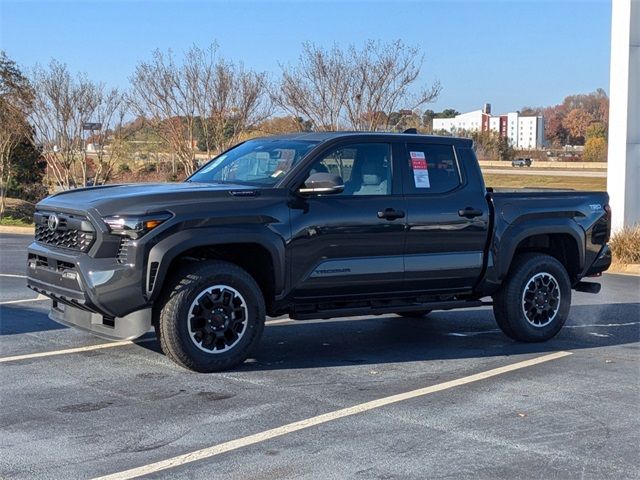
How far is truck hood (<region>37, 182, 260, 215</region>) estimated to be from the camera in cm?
655

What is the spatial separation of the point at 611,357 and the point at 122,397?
425 cm

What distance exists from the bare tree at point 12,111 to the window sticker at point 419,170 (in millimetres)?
22470

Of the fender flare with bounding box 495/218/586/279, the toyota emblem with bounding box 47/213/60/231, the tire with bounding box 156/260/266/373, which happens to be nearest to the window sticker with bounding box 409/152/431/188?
the fender flare with bounding box 495/218/586/279

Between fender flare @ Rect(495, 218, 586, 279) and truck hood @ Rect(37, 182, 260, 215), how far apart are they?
8.15 ft

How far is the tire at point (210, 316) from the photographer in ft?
21.7

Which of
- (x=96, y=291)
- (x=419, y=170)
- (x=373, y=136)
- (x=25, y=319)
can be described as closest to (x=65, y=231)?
(x=96, y=291)

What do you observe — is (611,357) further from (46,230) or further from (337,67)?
(337,67)

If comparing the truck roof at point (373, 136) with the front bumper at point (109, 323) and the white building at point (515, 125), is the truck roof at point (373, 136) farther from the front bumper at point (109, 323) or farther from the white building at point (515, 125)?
the white building at point (515, 125)

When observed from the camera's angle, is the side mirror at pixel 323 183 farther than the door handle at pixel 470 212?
No

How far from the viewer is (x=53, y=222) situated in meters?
7.03

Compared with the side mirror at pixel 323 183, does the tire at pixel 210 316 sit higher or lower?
lower

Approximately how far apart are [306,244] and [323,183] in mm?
506

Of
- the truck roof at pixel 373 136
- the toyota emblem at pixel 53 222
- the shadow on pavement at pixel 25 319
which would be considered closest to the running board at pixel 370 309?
the truck roof at pixel 373 136

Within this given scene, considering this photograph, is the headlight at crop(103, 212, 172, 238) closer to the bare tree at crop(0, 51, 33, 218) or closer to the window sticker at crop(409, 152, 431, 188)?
the window sticker at crop(409, 152, 431, 188)
